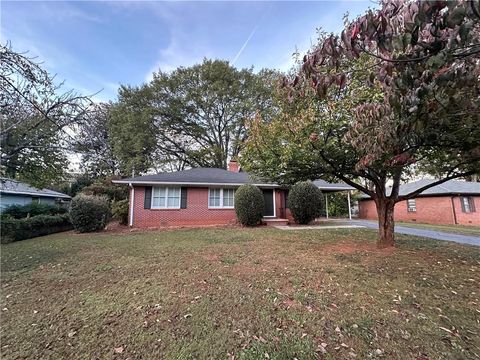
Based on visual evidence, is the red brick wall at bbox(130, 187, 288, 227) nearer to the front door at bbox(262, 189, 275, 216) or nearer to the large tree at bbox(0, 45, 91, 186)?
the front door at bbox(262, 189, 275, 216)

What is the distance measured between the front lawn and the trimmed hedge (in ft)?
18.7

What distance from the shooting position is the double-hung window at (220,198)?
15.0 meters

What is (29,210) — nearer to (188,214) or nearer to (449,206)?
(188,214)

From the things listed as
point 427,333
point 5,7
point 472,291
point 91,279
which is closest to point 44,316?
point 91,279

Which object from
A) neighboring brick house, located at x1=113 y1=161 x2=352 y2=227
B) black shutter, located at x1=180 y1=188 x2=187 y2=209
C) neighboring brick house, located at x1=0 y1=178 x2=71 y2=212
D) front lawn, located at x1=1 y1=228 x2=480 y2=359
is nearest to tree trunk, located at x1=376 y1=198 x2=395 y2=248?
front lawn, located at x1=1 y1=228 x2=480 y2=359

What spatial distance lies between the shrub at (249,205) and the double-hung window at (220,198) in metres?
2.13

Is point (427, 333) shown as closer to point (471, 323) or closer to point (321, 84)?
point (471, 323)

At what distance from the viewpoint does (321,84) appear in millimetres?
2656

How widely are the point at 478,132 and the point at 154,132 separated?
23.9 meters

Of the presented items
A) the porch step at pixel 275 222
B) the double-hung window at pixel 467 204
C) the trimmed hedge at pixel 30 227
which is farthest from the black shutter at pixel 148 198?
the double-hung window at pixel 467 204

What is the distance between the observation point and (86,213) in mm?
11891

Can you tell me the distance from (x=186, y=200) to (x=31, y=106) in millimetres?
10587

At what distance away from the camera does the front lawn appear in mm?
2803

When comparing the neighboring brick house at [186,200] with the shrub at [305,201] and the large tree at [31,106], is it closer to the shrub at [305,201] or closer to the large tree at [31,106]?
the shrub at [305,201]
